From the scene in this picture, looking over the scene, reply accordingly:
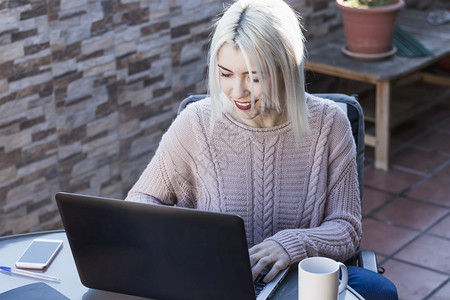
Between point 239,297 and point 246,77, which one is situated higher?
point 246,77

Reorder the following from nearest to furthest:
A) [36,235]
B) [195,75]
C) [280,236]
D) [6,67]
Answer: [280,236], [36,235], [6,67], [195,75]

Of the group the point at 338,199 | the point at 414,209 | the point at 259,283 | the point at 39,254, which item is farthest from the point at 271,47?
the point at 414,209

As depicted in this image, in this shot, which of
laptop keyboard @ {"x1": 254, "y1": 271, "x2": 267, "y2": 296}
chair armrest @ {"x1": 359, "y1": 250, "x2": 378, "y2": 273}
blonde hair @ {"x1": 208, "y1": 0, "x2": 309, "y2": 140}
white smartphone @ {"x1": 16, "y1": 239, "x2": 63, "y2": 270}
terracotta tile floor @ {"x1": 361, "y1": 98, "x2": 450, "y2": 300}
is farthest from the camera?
terracotta tile floor @ {"x1": 361, "y1": 98, "x2": 450, "y2": 300}

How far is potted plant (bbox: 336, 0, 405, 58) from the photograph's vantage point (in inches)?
142

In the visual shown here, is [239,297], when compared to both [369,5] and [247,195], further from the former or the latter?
[369,5]

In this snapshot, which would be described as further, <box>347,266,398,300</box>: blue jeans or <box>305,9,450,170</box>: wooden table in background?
<box>305,9,450,170</box>: wooden table in background

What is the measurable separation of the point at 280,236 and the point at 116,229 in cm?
41

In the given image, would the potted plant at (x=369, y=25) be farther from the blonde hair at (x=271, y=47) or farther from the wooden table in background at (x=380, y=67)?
the blonde hair at (x=271, y=47)

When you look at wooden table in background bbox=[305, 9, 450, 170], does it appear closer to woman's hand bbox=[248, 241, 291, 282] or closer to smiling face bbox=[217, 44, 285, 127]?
smiling face bbox=[217, 44, 285, 127]

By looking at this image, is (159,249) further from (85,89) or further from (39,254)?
(85,89)

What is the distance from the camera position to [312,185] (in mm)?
1985

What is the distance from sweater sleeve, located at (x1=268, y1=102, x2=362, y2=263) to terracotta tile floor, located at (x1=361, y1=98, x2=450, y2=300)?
974 mm

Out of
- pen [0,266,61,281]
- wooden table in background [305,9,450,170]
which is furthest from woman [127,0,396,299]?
wooden table in background [305,9,450,170]

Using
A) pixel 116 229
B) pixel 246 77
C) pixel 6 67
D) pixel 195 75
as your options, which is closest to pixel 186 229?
pixel 116 229
